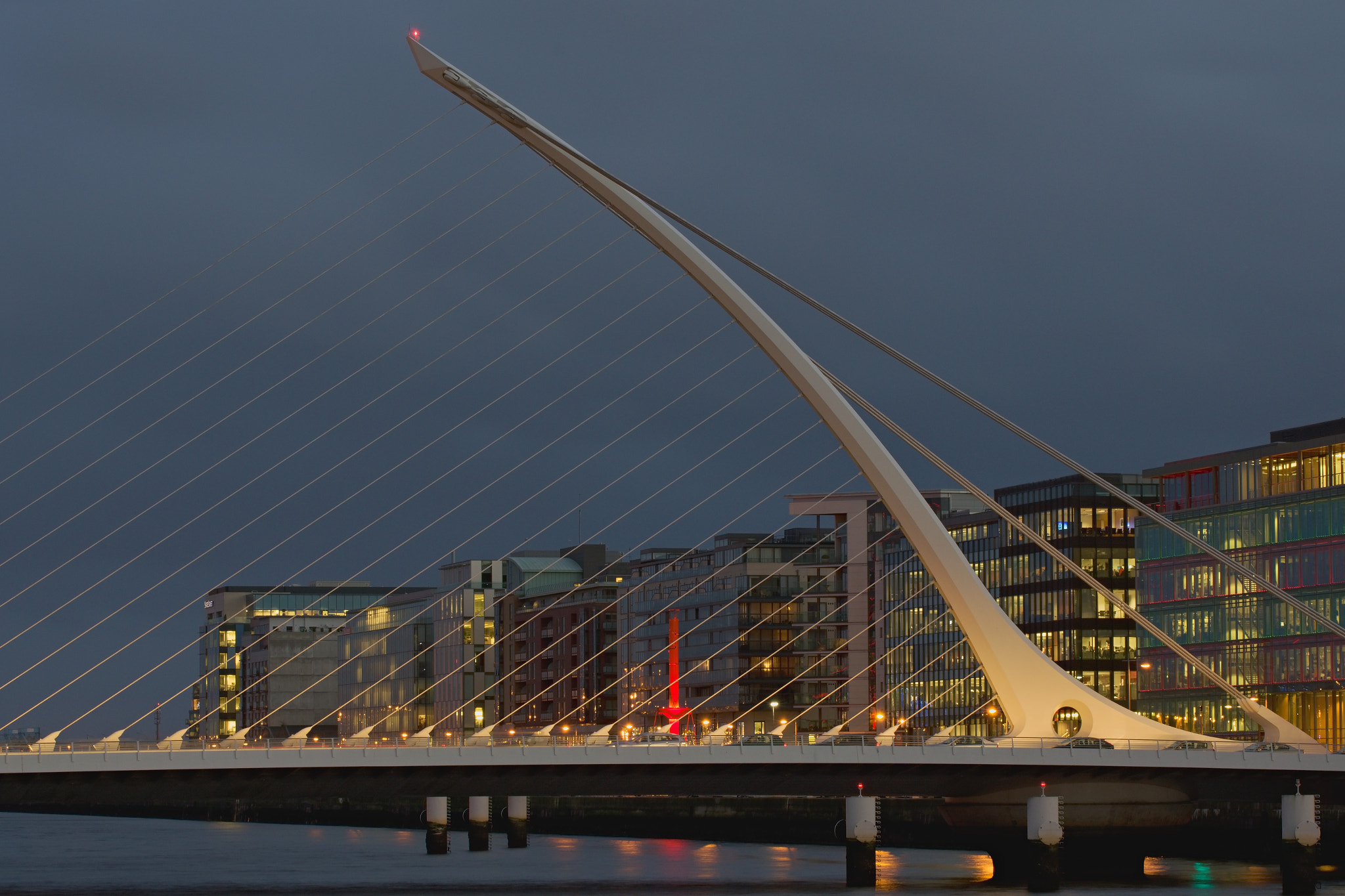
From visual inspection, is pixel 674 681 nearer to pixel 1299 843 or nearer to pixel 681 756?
pixel 1299 843

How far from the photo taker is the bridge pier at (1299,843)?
54.0 meters

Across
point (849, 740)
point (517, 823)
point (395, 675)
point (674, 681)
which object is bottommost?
point (517, 823)

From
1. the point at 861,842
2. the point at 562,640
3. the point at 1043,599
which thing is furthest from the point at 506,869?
the point at 562,640

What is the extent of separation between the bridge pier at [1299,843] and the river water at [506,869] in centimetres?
A: 61

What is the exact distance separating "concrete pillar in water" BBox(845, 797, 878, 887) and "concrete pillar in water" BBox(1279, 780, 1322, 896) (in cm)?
1089

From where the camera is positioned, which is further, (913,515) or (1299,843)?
(913,515)

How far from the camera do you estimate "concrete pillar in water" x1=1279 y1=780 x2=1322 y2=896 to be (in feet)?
177

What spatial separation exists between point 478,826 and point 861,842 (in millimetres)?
29641

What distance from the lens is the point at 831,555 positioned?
13900 centimetres

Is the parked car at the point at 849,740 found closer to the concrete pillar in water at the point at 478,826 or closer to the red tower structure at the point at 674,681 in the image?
the red tower structure at the point at 674,681

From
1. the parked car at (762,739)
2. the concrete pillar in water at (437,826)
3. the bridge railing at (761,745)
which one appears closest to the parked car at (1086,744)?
the bridge railing at (761,745)

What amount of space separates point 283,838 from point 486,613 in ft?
238

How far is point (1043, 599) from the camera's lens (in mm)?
114750

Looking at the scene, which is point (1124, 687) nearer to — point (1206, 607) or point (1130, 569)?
point (1130, 569)
